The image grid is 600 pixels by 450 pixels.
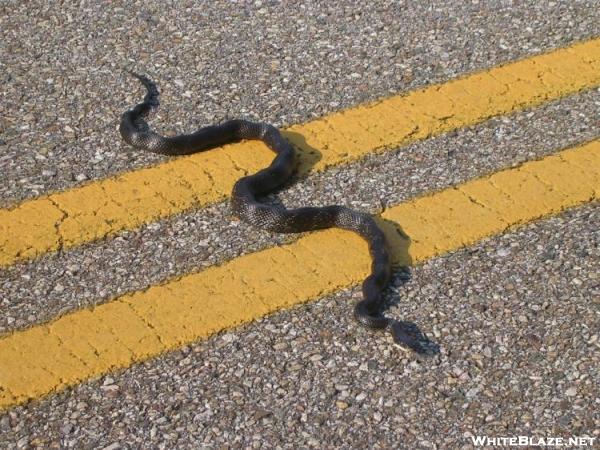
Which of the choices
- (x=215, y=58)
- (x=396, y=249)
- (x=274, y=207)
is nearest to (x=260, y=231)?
(x=274, y=207)

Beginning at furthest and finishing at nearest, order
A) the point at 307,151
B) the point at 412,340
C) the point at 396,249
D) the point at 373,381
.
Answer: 1. the point at 307,151
2. the point at 396,249
3. the point at 412,340
4. the point at 373,381

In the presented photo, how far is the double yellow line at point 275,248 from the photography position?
14.3 ft

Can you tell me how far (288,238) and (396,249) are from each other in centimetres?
47

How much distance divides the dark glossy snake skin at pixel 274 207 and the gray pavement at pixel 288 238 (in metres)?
0.07

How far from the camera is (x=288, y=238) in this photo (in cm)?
501

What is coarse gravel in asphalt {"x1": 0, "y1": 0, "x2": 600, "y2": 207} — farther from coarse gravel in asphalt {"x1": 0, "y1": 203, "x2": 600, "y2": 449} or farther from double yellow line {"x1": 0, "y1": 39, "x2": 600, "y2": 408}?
coarse gravel in asphalt {"x1": 0, "y1": 203, "x2": 600, "y2": 449}

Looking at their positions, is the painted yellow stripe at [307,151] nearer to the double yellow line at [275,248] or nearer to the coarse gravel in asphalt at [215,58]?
the double yellow line at [275,248]

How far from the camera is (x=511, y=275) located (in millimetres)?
4711

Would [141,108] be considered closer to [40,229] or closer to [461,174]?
[40,229]

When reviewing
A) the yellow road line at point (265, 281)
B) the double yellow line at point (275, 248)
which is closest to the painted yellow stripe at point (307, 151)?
the double yellow line at point (275, 248)

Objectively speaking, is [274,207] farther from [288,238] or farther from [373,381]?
[373,381]

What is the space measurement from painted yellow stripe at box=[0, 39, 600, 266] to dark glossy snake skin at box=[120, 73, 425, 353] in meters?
0.08

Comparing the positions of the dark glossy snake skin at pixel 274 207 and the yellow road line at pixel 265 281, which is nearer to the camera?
the yellow road line at pixel 265 281

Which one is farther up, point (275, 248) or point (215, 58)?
point (215, 58)
